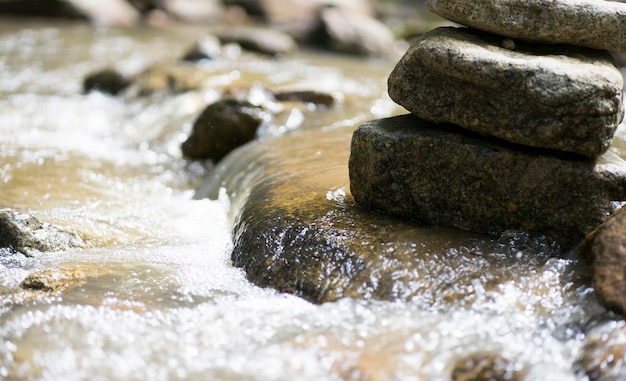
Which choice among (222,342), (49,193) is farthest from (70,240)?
(222,342)

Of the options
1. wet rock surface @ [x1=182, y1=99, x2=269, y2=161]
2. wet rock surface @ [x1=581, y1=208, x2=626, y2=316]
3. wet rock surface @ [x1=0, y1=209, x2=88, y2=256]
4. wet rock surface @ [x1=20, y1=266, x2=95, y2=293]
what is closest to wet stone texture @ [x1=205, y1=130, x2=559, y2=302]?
wet rock surface @ [x1=581, y1=208, x2=626, y2=316]

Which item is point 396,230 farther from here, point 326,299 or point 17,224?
point 17,224

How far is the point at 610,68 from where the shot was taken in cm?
415

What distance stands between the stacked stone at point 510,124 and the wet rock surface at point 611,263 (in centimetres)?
45

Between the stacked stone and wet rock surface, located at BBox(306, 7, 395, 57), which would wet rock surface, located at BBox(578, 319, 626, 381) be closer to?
the stacked stone

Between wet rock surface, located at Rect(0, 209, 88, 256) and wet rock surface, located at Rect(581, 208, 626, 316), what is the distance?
3471 millimetres

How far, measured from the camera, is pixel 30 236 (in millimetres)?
4699

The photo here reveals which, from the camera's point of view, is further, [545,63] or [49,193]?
[49,193]

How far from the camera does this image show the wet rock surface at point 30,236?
465cm

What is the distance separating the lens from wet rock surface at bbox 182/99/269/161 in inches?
308

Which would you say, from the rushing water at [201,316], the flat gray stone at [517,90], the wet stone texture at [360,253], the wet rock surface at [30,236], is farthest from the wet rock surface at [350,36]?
the wet rock surface at [30,236]

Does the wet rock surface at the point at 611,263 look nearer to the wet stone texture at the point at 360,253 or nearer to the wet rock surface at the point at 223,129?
the wet stone texture at the point at 360,253

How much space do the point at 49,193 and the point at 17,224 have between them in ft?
5.18

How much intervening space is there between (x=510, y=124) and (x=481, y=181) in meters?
0.42
